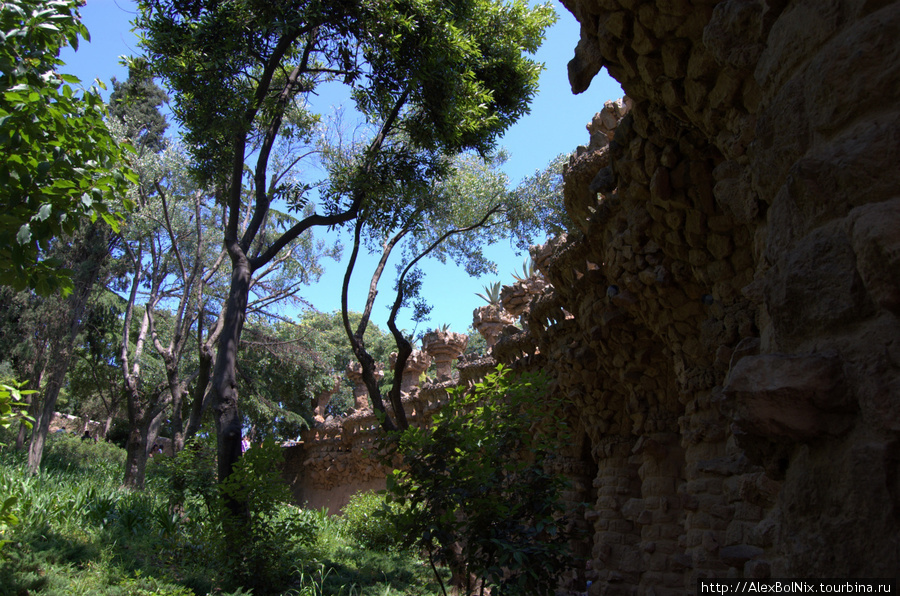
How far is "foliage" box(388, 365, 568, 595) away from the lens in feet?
14.9

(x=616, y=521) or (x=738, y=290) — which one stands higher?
(x=738, y=290)

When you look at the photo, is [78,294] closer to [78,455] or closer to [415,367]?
[78,455]

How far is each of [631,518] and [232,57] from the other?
8.03 metres

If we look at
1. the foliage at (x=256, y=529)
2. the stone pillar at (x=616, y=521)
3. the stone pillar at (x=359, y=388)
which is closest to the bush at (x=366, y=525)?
the foliage at (x=256, y=529)

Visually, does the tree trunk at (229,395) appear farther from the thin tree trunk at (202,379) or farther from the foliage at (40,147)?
the foliage at (40,147)

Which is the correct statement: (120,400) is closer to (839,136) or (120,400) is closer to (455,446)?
(455,446)

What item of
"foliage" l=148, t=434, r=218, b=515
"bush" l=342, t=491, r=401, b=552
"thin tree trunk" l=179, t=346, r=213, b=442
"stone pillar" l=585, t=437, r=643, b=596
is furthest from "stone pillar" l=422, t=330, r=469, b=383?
"foliage" l=148, t=434, r=218, b=515

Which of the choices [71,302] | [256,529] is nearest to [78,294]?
[71,302]

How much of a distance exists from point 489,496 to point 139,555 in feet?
15.2

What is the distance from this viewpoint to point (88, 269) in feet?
51.6

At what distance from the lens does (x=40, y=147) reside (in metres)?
3.82

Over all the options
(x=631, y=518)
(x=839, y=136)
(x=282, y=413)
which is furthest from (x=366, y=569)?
(x=282, y=413)

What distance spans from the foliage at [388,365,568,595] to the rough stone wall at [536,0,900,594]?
151 cm

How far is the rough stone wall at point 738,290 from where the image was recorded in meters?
1.49
